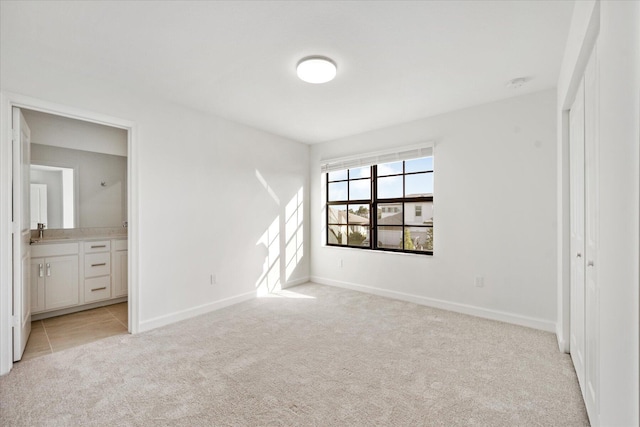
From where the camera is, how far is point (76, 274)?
3787 mm

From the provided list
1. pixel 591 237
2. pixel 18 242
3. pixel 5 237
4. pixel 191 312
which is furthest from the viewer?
pixel 191 312

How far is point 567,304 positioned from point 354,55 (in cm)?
275

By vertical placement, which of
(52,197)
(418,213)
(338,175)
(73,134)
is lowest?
(418,213)

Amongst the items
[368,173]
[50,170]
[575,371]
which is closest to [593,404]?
[575,371]

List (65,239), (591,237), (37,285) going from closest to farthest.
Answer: (591,237) → (37,285) → (65,239)

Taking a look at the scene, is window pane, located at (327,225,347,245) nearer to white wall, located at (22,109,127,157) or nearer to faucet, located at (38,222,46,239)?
white wall, located at (22,109,127,157)

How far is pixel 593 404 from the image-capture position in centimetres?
164

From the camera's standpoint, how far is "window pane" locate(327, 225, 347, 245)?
5.09m

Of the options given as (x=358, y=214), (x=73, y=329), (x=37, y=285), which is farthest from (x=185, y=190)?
(x=358, y=214)

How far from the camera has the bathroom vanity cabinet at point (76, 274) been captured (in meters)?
3.49

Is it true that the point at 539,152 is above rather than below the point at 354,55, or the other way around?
below

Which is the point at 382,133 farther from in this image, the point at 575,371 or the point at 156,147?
the point at 575,371

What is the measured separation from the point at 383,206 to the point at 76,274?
4202 millimetres

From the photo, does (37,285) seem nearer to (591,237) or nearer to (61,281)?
(61,281)
